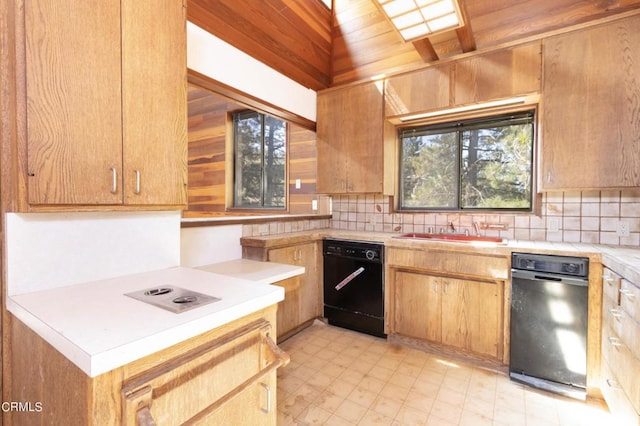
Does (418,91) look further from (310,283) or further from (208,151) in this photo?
(208,151)

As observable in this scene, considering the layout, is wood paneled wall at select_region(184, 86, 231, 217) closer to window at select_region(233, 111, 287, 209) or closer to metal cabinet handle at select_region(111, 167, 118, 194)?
window at select_region(233, 111, 287, 209)

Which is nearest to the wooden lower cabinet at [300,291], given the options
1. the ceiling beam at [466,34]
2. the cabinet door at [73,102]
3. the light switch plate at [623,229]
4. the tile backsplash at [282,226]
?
the tile backsplash at [282,226]

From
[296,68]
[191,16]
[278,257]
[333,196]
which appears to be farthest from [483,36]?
[278,257]

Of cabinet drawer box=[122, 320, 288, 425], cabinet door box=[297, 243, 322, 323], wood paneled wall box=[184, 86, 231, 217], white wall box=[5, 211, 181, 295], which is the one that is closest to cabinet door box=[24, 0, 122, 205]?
white wall box=[5, 211, 181, 295]

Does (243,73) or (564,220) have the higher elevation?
(243,73)

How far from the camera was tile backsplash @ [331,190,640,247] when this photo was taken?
2.24 m

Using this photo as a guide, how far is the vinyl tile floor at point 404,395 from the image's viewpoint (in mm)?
1760

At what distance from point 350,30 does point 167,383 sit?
372cm

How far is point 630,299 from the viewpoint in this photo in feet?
4.84

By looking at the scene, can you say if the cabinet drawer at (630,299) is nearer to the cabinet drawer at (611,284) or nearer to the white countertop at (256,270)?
the cabinet drawer at (611,284)

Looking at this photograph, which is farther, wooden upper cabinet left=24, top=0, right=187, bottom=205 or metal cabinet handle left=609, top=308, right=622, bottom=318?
metal cabinet handle left=609, top=308, right=622, bottom=318

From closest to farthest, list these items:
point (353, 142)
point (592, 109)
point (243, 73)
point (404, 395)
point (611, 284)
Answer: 1. point (611, 284)
2. point (404, 395)
3. point (592, 109)
4. point (243, 73)
5. point (353, 142)

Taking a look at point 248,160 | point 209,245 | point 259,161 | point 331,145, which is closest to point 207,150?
point 248,160

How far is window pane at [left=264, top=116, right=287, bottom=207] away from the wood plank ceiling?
3.16ft
